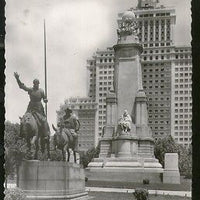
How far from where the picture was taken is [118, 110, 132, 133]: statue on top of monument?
59.7 meters

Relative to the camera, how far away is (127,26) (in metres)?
66.2

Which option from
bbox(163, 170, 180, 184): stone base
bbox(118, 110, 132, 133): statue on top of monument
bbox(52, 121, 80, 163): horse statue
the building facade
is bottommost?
bbox(163, 170, 180, 184): stone base

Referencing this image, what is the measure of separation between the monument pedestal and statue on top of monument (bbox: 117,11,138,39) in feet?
144

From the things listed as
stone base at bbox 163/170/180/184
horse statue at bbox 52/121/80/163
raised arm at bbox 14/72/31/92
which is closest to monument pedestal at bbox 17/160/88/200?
horse statue at bbox 52/121/80/163

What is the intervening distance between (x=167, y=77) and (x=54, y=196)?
12494 centimetres

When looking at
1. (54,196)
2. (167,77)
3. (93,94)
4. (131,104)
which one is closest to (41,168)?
(54,196)

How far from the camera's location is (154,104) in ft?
492

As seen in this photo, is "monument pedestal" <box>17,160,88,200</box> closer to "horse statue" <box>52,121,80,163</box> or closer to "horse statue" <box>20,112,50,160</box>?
"horse statue" <box>20,112,50,160</box>

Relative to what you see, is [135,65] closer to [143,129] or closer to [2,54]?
[143,129]

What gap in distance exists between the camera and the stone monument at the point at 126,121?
57.8 meters

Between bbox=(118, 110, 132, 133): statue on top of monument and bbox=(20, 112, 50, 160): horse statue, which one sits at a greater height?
bbox=(118, 110, 132, 133): statue on top of monument

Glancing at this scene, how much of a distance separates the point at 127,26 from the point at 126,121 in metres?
14.2

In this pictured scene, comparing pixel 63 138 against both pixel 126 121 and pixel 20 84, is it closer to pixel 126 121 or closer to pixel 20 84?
pixel 20 84

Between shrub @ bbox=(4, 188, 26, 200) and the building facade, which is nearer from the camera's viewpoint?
shrub @ bbox=(4, 188, 26, 200)
